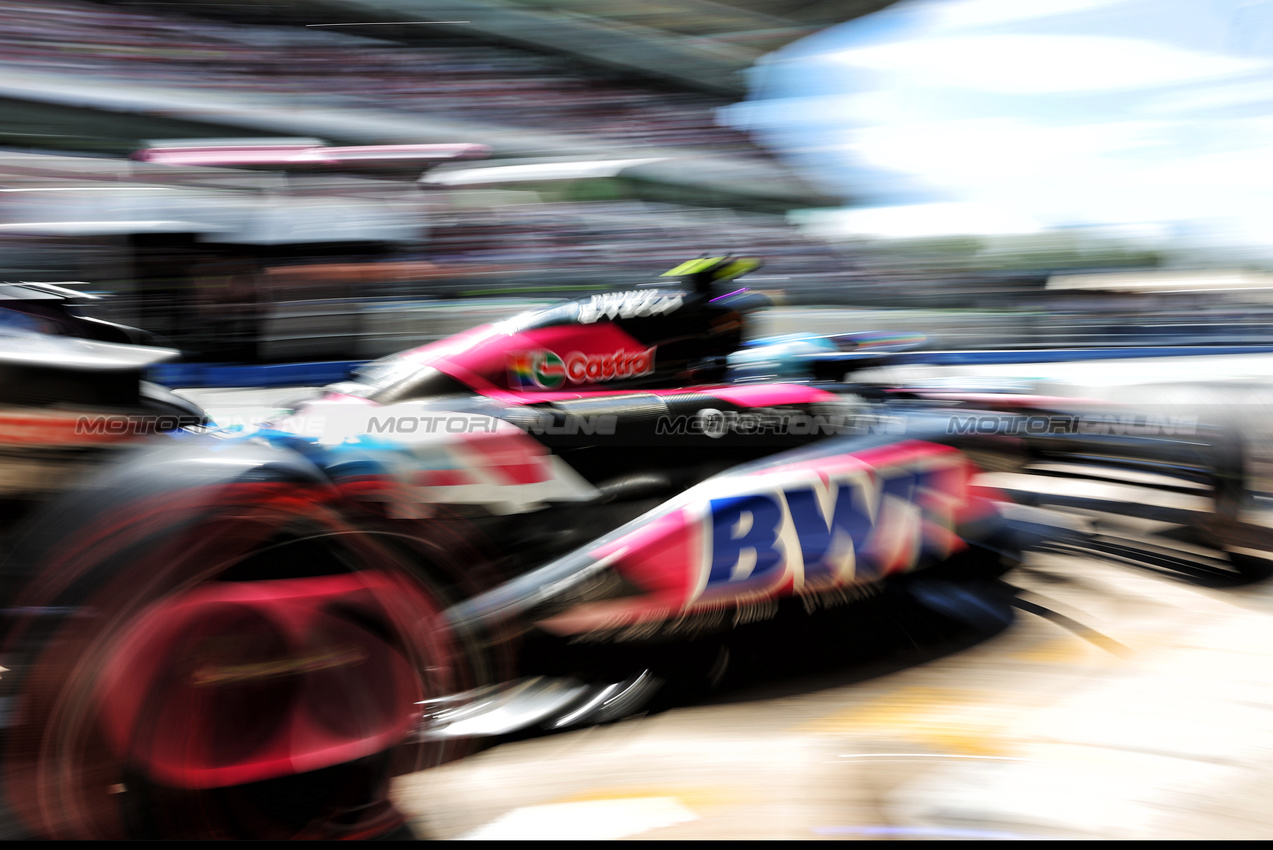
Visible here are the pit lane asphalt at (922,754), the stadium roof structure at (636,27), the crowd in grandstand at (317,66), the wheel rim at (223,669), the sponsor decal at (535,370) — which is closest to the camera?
the wheel rim at (223,669)

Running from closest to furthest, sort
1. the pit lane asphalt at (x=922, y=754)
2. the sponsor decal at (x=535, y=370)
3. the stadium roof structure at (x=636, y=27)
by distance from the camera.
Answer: the pit lane asphalt at (x=922, y=754)
the sponsor decal at (x=535, y=370)
the stadium roof structure at (x=636, y=27)

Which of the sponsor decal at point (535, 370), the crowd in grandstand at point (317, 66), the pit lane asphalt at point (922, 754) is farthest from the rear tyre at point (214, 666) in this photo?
the crowd in grandstand at point (317, 66)

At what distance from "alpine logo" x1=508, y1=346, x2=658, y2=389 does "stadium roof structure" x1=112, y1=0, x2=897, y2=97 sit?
6.51m

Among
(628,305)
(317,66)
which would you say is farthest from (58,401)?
(317,66)

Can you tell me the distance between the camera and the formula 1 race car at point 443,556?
95cm

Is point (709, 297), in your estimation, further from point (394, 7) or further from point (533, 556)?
point (394, 7)

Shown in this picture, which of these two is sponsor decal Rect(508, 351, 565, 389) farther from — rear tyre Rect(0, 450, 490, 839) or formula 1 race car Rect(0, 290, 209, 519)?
formula 1 race car Rect(0, 290, 209, 519)

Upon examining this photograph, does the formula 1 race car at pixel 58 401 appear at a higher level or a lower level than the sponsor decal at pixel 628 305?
lower

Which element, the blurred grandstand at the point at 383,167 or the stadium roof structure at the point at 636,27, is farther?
the stadium roof structure at the point at 636,27

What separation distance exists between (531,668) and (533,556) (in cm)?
20

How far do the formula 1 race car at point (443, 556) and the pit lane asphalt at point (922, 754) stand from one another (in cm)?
8
